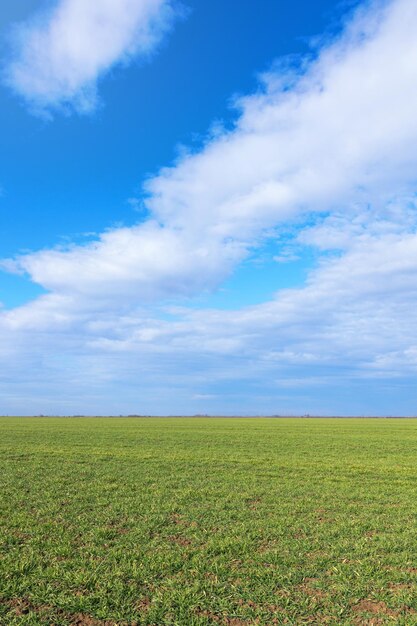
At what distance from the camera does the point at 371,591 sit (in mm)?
7789

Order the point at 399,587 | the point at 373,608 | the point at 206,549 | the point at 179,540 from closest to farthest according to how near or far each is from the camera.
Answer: the point at 373,608 < the point at 399,587 < the point at 206,549 < the point at 179,540

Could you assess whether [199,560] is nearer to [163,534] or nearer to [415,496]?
[163,534]

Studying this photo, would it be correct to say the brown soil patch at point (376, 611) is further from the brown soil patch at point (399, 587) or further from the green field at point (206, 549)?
the brown soil patch at point (399, 587)

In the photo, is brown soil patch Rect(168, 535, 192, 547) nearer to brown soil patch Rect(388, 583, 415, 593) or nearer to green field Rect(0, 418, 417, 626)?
green field Rect(0, 418, 417, 626)

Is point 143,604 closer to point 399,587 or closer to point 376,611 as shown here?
point 376,611

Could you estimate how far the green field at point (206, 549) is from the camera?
23.6 ft

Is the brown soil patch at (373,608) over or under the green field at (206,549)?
under

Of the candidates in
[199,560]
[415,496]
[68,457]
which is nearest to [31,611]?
[199,560]

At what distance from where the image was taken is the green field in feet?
23.6

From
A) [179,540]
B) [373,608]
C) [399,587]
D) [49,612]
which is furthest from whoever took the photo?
[179,540]

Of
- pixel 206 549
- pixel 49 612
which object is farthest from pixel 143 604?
pixel 206 549

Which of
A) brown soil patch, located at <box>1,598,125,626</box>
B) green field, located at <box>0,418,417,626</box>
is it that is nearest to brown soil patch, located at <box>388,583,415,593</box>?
green field, located at <box>0,418,417,626</box>

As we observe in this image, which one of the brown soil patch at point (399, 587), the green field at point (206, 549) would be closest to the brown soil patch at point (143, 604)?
the green field at point (206, 549)

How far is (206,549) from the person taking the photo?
9.79 meters
